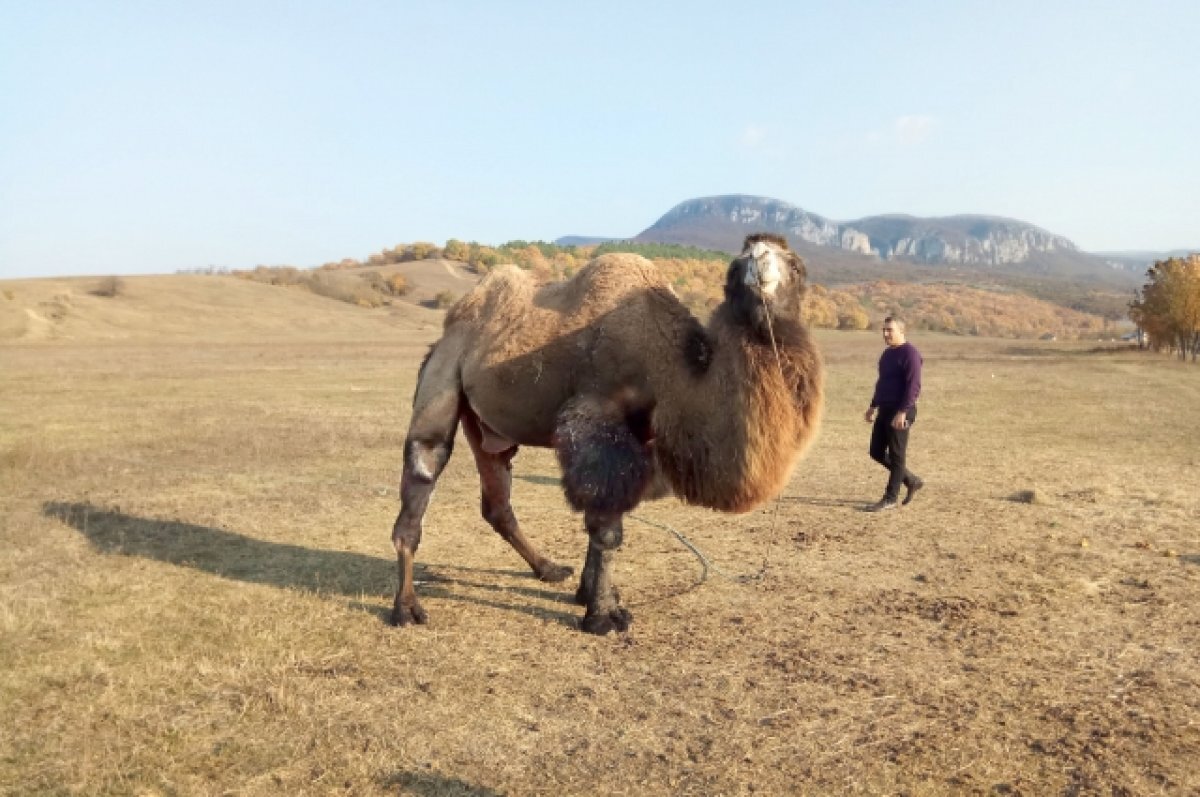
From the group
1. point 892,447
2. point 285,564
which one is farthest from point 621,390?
point 892,447

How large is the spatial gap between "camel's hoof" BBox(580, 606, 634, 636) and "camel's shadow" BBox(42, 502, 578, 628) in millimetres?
203

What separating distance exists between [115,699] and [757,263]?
4.68 m

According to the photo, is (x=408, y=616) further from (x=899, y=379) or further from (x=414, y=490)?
(x=899, y=379)

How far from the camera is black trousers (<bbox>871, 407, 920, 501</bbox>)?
963cm

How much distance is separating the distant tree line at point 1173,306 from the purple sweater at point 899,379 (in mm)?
39230

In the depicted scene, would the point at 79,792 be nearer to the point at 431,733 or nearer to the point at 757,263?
the point at 431,733

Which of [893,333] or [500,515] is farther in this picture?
[893,333]

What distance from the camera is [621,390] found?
5758 mm

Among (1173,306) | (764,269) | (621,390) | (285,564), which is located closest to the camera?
(764,269)

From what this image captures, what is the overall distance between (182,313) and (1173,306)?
6036 centimetres

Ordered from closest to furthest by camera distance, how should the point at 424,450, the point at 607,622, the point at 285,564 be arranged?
the point at 607,622 < the point at 424,450 < the point at 285,564

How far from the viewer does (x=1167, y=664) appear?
534cm

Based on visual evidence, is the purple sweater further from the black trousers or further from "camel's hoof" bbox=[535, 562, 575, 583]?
"camel's hoof" bbox=[535, 562, 575, 583]

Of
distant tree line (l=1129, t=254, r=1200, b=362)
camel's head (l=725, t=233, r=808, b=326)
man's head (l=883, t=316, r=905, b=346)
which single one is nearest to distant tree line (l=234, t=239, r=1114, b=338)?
camel's head (l=725, t=233, r=808, b=326)
